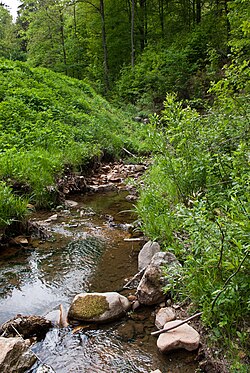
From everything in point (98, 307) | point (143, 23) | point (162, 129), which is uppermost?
point (143, 23)

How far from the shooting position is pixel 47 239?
5434mm

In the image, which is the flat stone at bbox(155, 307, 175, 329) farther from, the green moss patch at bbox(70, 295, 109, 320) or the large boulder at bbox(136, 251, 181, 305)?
the green moss patch at bbox(70, 295, 109, 320)

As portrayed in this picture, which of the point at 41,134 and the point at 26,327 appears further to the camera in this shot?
the point at 41,134

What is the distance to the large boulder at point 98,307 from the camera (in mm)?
3371

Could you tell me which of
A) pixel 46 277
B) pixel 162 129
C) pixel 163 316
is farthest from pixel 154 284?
pixel 162 129

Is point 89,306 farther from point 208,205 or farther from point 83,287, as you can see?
point 208,205

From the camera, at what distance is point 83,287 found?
406 cm

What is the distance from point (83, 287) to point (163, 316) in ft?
3.83

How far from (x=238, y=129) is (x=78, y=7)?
26.0 meters

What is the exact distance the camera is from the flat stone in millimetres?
3193

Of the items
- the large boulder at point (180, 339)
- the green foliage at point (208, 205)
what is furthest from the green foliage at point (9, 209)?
the large boulder at point (180, 339)

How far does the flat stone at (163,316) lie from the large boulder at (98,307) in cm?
38

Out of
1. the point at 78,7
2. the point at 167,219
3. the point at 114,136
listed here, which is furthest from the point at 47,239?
the point at 78,7

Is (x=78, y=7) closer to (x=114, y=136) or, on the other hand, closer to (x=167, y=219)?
(x=114, y=136)
